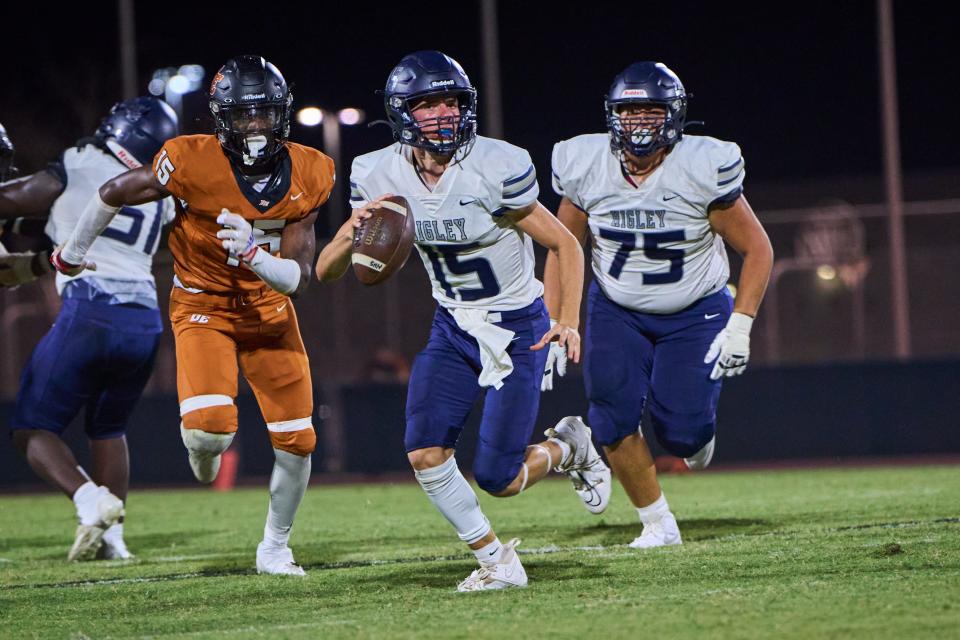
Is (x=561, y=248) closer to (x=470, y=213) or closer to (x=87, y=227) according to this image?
(x=470, y=213)

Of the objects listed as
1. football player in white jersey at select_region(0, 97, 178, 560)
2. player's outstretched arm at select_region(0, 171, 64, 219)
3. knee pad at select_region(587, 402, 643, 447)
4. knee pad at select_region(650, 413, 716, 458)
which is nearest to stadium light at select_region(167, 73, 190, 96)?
football player in white jersey at select_region(0, 97, 178, 560)

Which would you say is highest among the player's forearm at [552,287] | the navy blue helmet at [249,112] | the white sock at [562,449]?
the navy blue helmet at [249,112]

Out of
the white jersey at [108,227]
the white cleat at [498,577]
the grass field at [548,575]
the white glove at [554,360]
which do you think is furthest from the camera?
the white jersey at [108,227]

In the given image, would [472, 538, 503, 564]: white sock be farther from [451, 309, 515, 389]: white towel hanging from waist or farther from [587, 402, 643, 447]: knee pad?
[587, 402, 643, 447]: knee pad

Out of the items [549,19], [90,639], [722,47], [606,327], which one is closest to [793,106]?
[722,47]

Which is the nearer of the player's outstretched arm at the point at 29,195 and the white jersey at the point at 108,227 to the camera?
the player's outstretched arm at the point at 29,195

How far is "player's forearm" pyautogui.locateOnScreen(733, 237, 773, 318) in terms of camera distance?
5.83 meters

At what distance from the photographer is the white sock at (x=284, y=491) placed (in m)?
5.77

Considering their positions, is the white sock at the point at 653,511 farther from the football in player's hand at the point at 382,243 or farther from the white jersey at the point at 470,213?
the football in player's hand at the point at 382,243

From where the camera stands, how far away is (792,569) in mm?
5066

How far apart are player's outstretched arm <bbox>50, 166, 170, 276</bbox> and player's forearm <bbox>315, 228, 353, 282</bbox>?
847 mm

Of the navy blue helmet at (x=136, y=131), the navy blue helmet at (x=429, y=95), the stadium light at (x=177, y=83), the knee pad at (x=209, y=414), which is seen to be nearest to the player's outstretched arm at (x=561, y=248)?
the navy blue helmet at (x=429, y=95)

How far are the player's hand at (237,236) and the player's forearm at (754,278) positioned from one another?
6.94 ft

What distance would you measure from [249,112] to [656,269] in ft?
6.32
